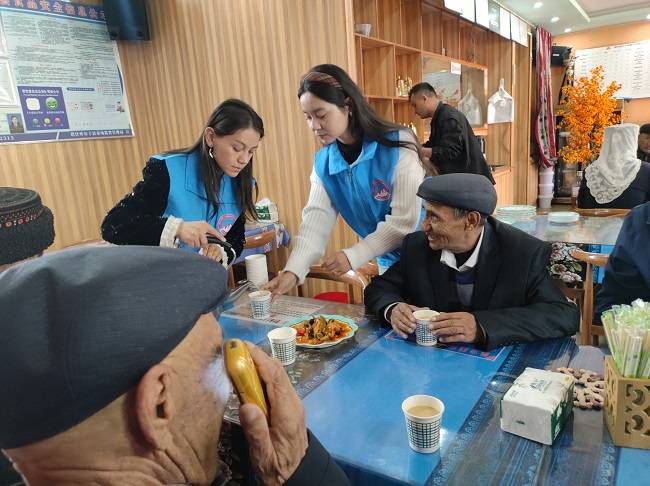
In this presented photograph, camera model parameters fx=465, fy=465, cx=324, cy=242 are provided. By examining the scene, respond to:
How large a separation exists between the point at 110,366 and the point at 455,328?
1.09m

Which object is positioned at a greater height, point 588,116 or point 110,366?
point 588,116

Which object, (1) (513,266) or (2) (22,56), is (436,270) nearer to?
(1) (513,266)

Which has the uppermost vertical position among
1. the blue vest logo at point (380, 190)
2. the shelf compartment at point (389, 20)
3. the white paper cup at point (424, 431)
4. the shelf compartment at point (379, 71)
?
the shelf compartment at point (389, 20)

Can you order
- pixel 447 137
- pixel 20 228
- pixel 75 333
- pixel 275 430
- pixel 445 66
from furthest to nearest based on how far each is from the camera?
pixel 445 66
pixel 447 137
pixel 20 228
pixel 275 430
pixel 75 333

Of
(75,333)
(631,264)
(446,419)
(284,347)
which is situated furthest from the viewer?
(631,264)

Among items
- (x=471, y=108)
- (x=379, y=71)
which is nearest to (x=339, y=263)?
(x=379, y=71)

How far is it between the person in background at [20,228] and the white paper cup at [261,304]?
0.96 metres

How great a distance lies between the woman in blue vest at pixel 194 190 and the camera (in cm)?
176

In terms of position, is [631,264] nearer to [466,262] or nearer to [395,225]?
[466,262]

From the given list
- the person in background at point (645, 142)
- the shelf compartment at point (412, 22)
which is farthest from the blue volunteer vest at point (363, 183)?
the person in background at point (645, 142)

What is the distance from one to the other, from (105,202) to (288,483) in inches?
156

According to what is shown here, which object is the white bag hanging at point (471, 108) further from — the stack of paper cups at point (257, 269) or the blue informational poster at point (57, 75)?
the stack of paper cups at point (257, 269)

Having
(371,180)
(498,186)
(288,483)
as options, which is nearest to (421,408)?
(288,483)

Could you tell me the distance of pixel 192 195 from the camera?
77.2 inches
